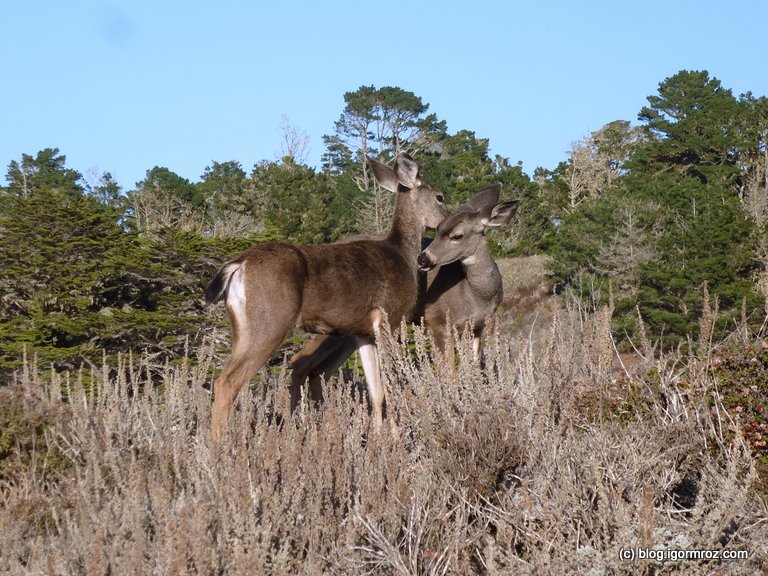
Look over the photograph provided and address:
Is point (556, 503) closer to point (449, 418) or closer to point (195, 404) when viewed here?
point (449, 418)

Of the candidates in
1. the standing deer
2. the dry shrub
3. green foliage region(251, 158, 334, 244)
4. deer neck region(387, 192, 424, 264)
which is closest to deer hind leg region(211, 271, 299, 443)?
the dry shrub

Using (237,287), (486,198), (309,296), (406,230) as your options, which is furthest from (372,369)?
(486,198)

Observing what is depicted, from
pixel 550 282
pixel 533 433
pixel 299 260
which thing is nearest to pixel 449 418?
pixel 533 433

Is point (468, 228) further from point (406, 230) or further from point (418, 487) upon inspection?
point (418, 487)

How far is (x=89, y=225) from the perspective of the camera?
16.0 m

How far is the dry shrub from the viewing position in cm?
454

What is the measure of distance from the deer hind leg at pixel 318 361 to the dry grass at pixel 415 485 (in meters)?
2.57

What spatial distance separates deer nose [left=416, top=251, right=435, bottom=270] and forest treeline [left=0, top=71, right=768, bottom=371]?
220 centimetres

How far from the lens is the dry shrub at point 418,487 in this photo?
4543mm

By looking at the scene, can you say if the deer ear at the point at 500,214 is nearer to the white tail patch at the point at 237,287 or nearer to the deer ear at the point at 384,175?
the deer ear at the point at 384,175

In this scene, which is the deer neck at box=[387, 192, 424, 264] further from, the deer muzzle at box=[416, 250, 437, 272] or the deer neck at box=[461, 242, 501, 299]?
the deer neck at box=[461, 242, 501, 299]

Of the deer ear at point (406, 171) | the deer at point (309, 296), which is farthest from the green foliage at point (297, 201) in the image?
the deer at point (309, 296)

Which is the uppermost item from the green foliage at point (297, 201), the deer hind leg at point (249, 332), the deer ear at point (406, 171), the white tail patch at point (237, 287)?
the green foliage at point (297, 201)

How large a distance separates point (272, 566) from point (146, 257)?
1087 cm
